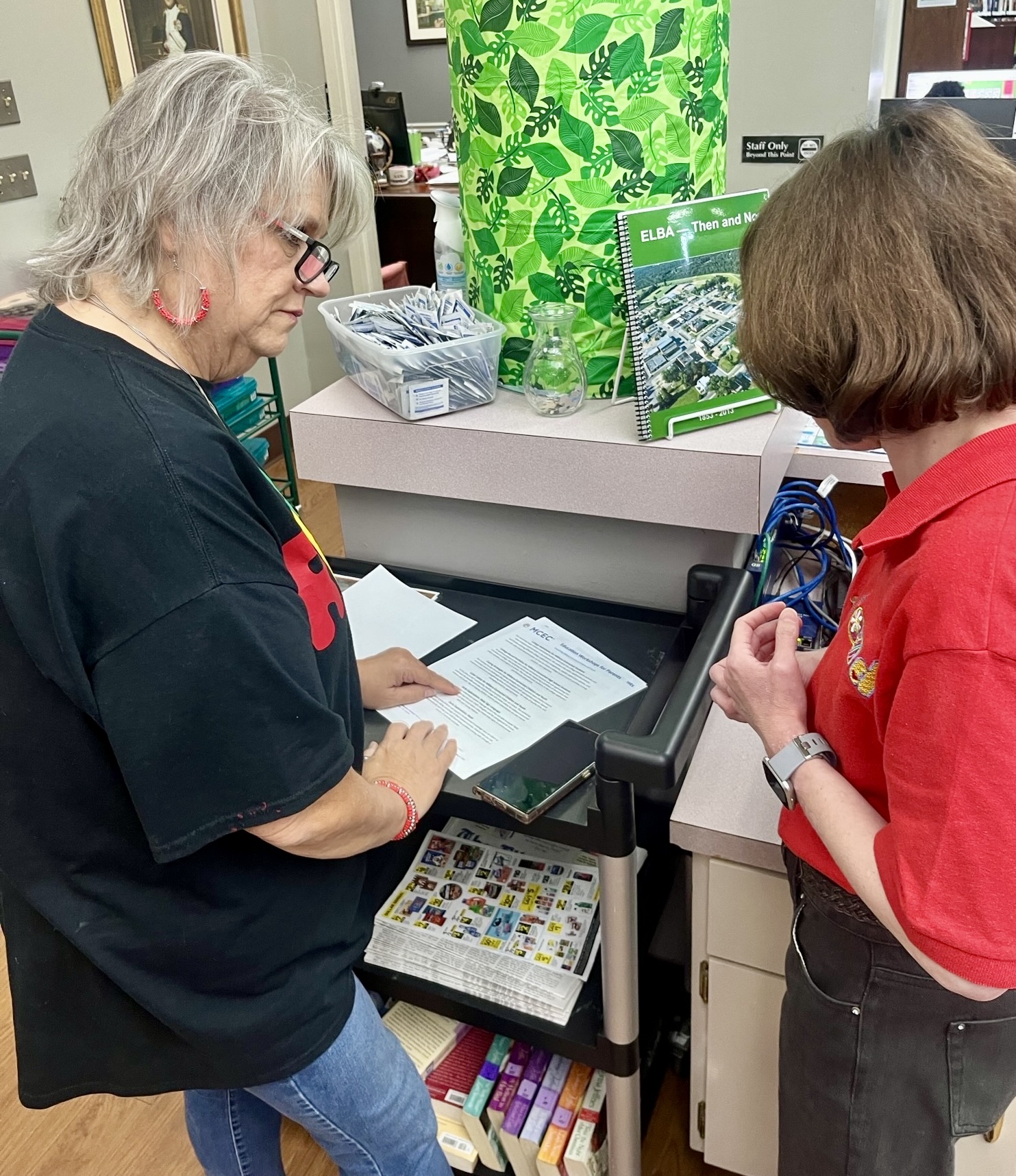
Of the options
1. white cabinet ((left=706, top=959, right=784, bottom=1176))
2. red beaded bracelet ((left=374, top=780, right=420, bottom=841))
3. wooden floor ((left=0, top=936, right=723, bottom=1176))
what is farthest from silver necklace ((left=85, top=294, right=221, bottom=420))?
wooden floor ((left=0, top=936, right=723, bottom=1176))

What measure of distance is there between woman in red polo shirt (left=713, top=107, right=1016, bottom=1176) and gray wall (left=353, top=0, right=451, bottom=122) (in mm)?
5880

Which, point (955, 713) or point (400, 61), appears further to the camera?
point (400, 61)

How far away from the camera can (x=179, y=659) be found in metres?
0.69

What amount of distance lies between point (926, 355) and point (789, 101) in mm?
2715

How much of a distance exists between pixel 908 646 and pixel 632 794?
1.42 feet

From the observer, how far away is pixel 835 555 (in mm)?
1392

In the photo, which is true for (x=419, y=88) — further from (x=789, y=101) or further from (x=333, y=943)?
(x=333, y=943)

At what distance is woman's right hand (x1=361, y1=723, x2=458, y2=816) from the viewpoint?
1.06 meters

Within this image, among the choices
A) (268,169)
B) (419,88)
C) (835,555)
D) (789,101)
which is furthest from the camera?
(419,88)

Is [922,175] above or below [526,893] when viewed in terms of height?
above

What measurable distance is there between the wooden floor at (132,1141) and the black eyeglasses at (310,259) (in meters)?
1.35

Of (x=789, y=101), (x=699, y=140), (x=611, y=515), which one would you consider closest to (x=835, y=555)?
(x=611, y=515)

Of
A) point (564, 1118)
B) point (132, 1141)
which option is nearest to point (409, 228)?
point (132, 1141)

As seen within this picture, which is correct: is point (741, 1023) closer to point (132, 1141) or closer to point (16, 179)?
point (132, 1141)
